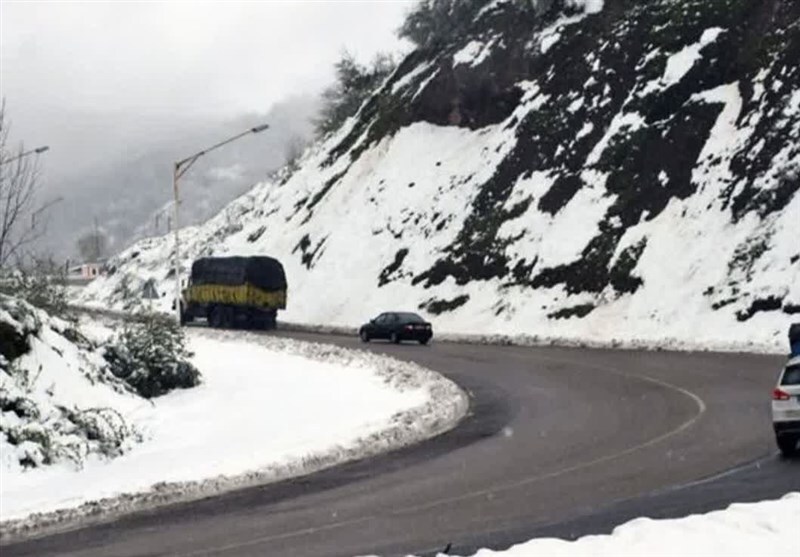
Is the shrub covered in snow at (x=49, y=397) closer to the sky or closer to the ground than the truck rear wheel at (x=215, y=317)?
closer to the ground

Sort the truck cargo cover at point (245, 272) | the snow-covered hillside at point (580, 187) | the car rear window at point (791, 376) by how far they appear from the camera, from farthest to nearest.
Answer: the truck cargo cover at point (245, 272) → the snow-covered hillside at point (580, 187) → the car rear window at point (791, 376)

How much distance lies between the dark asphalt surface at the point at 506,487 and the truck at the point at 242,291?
1245 inches

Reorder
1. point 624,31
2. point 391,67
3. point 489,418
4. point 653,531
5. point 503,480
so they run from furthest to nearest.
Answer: point 391,67
point 624,31
point 489,418
point 503,480
point 653,531

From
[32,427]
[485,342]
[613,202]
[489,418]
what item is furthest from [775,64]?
[32,427]

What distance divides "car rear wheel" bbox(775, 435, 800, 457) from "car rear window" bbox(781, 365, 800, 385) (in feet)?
2.64

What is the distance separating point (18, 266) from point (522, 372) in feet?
43.4

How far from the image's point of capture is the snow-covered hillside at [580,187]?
3916 cm

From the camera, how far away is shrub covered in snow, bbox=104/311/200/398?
880 inches

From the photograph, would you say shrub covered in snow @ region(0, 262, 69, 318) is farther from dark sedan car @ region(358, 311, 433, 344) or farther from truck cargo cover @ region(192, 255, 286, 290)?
truck cargo cover @ region(192, 255, 286, 290)

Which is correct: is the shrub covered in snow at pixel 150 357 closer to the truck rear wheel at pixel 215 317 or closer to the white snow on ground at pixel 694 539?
the white snow on ground at pixel 694 539

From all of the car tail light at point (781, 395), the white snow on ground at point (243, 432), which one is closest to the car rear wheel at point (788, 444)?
the car tail light at point (781, 395)

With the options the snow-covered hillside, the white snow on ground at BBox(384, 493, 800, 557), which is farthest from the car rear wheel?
the snow-covered hillside

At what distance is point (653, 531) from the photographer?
9.44 metres

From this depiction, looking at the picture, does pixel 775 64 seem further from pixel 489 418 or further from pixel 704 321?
pixel 489 418
